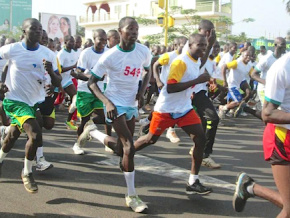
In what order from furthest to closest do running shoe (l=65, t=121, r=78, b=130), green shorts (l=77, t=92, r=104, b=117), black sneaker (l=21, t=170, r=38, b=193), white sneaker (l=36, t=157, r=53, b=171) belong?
running shoe (l=65, t=121, r=78, b=130) < green shorts (l=77, t=92, r=104, b=117) < white sneaker (l=36, t=157, r=53, b=171) < black sneaker (l=21, t=170, r=38, b=193)

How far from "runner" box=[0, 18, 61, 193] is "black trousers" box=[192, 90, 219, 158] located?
230 cm

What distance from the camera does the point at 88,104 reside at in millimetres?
7047

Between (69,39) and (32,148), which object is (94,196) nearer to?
(32,148)

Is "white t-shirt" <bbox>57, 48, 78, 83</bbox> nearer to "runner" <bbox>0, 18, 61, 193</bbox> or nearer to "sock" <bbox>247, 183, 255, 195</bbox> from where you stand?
"runner" <bbox>0, 18, 61, 193</bbox>

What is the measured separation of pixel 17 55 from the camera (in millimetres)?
5168

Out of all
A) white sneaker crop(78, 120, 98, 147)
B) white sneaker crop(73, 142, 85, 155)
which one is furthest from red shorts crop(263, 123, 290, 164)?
white sneaker crop(73, 142, 85, 155)

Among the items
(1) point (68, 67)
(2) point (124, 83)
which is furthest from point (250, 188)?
(1) point (68, 67)

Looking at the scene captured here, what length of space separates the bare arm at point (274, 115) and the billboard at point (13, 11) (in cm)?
4865

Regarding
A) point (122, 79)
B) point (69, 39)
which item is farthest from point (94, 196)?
point (69, 39)

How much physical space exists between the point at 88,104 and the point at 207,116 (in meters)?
1.93

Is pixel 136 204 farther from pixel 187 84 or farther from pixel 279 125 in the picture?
pixel 279 125

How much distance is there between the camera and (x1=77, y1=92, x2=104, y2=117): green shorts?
7.01 metres

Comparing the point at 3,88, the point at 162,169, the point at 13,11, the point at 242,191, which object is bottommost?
the point at 162,169

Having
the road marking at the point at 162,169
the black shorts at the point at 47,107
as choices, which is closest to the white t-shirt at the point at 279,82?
the road marking at the point at 162,169
